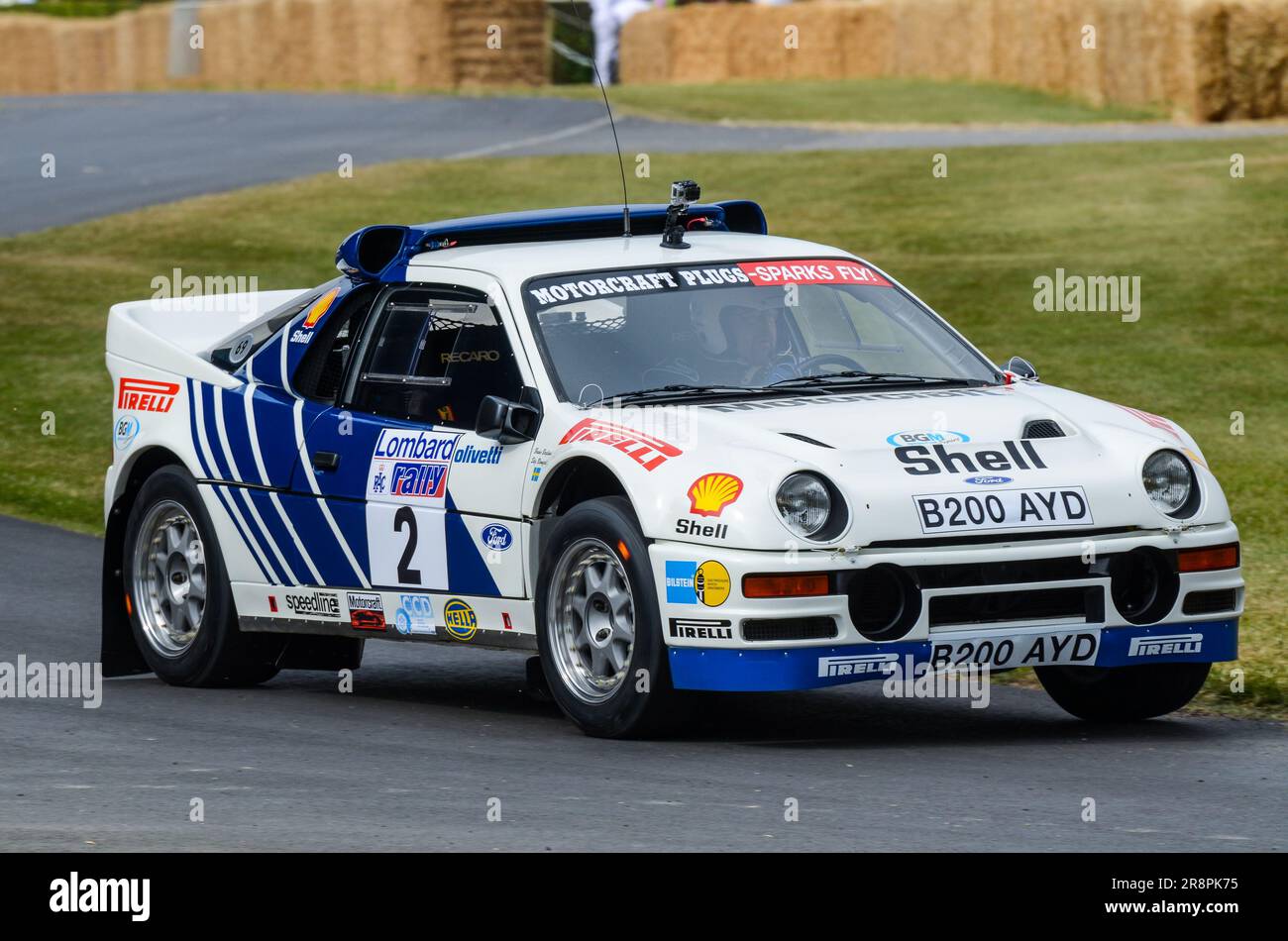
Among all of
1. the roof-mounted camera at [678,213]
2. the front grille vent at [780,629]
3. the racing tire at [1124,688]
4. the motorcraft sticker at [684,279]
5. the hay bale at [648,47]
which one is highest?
the hay bale at [648,47]

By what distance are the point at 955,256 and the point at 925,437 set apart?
14.4 metres

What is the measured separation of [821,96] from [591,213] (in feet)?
107

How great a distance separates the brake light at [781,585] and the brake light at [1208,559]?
126cm

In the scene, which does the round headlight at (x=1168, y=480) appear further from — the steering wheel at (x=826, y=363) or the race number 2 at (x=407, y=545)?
the race number 2 at (x=407, y=545)

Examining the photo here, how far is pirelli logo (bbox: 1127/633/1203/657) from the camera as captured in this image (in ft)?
24.6

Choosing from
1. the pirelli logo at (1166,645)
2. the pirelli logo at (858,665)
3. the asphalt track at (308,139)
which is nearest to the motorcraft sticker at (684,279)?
the pirelli logo at (858,665)

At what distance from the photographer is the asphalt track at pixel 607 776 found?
609cm

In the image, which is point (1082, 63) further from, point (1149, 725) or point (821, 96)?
point (1149, 725)

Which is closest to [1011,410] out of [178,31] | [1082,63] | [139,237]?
[139,237]

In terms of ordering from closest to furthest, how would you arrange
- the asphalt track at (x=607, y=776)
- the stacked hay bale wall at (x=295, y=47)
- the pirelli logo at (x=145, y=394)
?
the asphalt track at (x=607, y=776) < the pirelli logo at (x=145, y=394) < the stacked hay bale wall at (x=295, y=47)

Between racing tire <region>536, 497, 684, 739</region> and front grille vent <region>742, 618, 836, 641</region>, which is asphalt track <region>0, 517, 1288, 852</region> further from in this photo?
front grille vent <region>742, 618, 836, 641</region>

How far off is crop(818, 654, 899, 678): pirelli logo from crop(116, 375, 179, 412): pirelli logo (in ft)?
11.5

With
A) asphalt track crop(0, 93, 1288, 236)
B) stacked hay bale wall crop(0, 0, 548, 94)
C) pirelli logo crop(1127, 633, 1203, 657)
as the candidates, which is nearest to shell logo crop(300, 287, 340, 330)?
pirelli logo crop(1127, 633, 1203, 657)

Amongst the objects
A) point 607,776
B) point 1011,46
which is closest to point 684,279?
point 607,776
